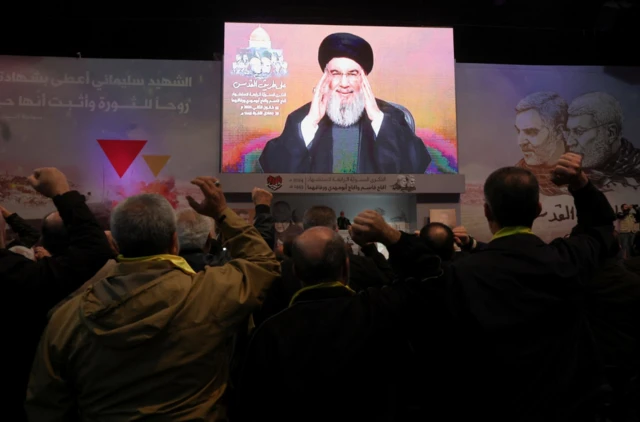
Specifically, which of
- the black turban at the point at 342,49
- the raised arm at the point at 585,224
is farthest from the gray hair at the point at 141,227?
the black turban at the point at 342,49

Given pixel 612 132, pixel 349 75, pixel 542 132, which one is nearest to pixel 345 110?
pixel 349 75

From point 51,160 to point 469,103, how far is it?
20.4ft

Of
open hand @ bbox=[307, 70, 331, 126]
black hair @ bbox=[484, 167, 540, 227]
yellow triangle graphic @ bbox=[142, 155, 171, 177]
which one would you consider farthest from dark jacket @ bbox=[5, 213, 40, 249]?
open hand @ bbox=[307, 70, 331, 126]

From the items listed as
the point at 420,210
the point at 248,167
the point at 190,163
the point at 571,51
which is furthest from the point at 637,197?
the point at 190,163

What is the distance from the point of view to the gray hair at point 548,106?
7719 mm

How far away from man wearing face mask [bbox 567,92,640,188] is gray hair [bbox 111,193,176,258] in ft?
25.7

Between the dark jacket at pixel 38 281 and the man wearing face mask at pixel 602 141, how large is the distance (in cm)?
789

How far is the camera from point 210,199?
1397 millimetres

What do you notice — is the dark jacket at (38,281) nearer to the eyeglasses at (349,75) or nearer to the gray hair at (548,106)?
the eyeglasses at (349,75)

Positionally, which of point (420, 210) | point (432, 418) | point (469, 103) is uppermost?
point (469, 103)

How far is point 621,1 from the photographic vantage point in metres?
7.14

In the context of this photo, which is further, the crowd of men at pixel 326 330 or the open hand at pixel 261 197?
the open hand at pixel 261 197

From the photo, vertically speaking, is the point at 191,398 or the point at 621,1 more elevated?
the point at 621,1

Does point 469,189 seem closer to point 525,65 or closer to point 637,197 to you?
point 525,65
